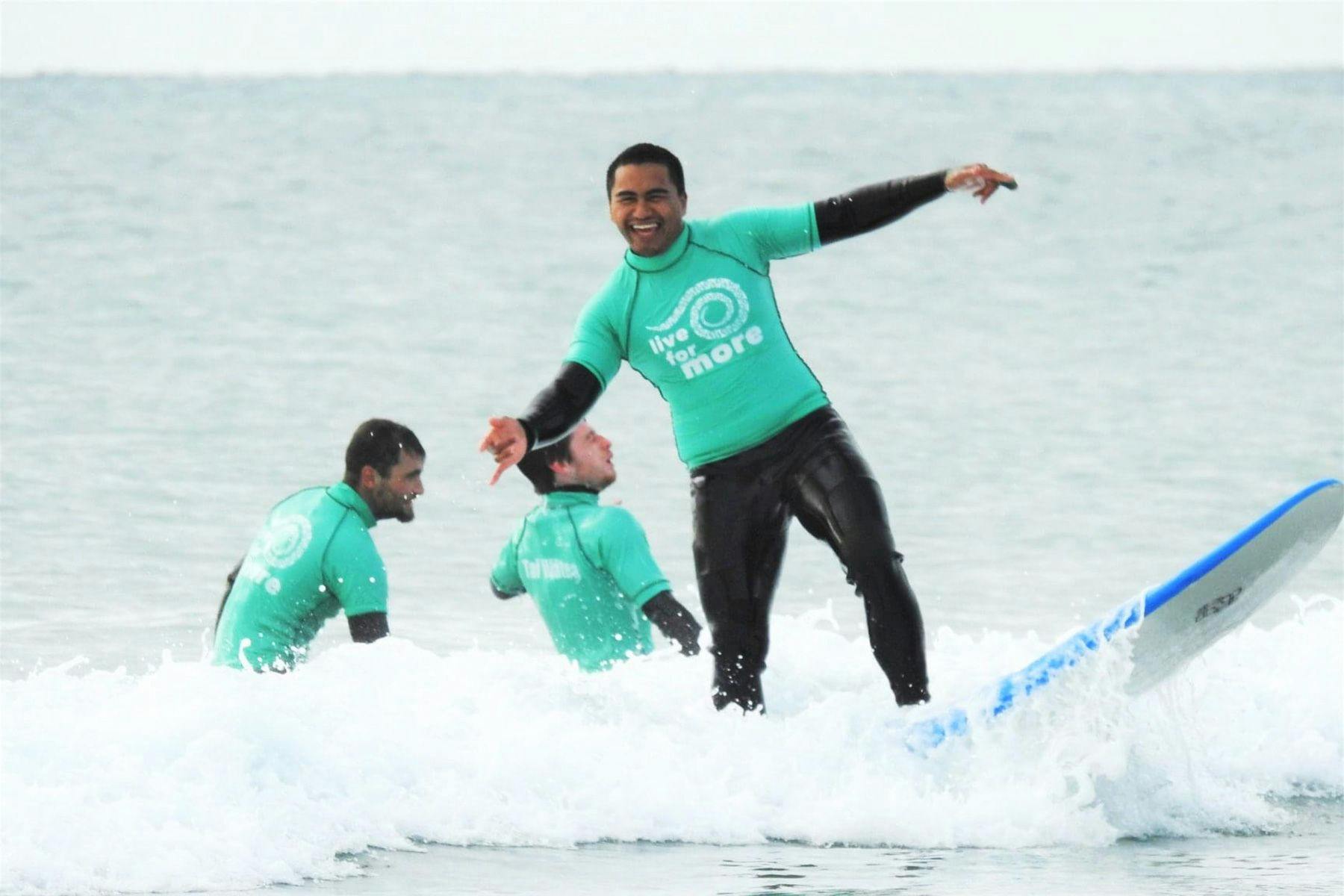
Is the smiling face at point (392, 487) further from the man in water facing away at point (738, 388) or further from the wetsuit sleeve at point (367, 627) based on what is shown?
the man in water facing away at point (738, 388)

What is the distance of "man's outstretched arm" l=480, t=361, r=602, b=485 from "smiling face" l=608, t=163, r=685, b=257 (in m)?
0.46

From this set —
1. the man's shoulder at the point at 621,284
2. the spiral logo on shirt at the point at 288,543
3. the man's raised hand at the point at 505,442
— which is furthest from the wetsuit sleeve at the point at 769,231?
the spiral logo on shirt at the point at 288,543

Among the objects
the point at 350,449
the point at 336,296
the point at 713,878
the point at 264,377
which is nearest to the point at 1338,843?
the point at 713,878

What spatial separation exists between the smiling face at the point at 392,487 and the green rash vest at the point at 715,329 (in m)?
0.87

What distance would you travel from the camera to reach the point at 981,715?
6.79m

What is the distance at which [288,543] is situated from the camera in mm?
7301

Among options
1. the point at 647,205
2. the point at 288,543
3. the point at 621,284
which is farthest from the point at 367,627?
the point at 647,205

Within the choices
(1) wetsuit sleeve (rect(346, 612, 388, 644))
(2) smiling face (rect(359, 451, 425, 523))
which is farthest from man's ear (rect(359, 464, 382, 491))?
(1) wetsuit sleeve (rect(346, 612, 388, 644))

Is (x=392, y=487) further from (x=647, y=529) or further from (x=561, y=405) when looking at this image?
(x=647, y=529)

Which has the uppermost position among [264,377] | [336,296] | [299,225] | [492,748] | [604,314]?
[299,225]

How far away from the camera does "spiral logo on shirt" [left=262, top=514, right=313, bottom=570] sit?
728 centimetres

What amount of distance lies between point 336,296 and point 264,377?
706 centimetres

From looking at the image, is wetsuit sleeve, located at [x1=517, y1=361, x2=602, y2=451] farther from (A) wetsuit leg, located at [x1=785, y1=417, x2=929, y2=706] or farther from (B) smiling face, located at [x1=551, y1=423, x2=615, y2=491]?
(B) smiling face, located at [x1=551, y1=423, x2=615, y2=491]

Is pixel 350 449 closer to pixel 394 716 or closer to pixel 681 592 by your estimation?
pixel 394 716
